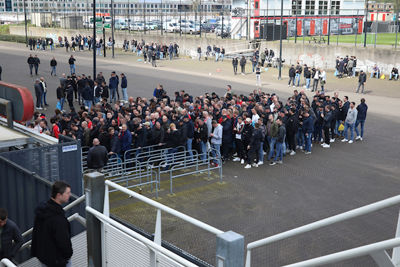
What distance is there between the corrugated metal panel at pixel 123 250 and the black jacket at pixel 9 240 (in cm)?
138

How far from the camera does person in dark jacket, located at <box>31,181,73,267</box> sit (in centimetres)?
522

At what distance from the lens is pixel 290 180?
1379 centimetres

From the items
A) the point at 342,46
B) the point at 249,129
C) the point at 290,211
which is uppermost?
the point at 342,46

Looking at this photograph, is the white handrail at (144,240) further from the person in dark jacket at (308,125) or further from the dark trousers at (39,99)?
the dark trousers at (39,99)

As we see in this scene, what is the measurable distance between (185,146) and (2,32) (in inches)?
3000

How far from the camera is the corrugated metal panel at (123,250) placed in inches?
203

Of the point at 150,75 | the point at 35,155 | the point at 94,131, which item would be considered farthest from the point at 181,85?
the point at 35,155

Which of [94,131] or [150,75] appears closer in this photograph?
[94,131]

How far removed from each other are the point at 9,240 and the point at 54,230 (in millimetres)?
1443

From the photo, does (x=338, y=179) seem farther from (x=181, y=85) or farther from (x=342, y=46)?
(x=342, y=46)

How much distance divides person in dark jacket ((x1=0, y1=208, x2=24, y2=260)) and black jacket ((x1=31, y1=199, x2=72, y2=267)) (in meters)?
1.01

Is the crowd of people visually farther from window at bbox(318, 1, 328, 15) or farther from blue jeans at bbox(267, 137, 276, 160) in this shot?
window at bbox(318, 1, 328, 15)

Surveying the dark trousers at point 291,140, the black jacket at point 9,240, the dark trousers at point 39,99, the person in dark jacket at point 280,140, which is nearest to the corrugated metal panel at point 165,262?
the black jacket at point 9,240

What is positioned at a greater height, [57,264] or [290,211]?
[57,264]
